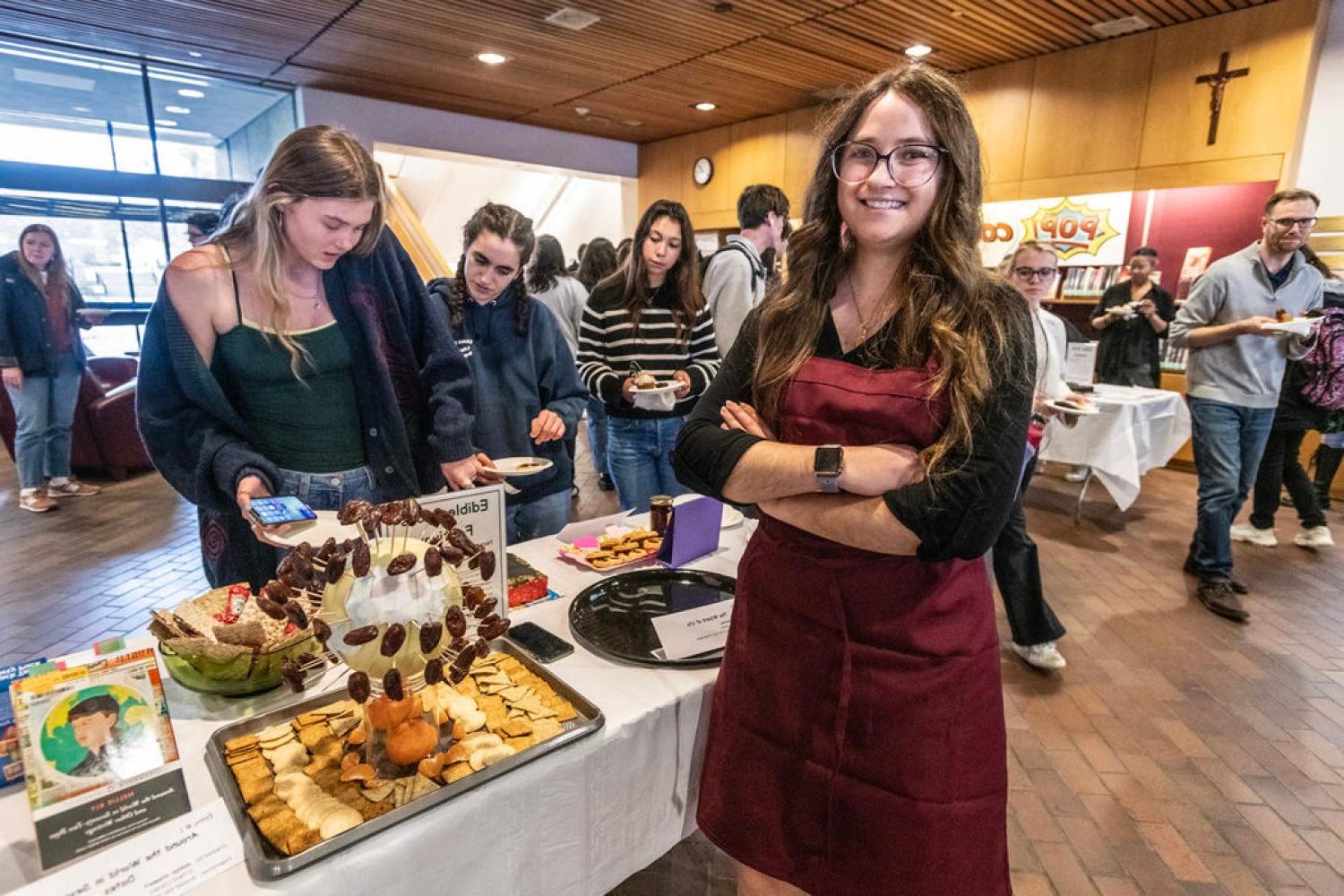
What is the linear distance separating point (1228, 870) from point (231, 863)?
2.20 meters

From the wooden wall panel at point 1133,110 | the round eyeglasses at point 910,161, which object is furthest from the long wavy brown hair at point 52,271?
the round eyeglasses at point 910,161

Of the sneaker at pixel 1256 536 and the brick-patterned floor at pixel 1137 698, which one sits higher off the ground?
the sneaker at pixel 1256 536

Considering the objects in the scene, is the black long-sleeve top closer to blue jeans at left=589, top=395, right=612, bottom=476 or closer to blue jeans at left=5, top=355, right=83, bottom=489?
blue jeans at left=589, top=395, right=612, bottom=476

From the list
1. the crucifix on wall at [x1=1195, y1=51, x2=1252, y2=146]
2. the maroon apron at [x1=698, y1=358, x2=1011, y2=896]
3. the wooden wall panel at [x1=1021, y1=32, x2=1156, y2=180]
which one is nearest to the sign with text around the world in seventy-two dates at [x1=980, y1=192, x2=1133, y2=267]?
the wooden wall panel at [x1=1021, y1=32, x2=1156, y2=180]

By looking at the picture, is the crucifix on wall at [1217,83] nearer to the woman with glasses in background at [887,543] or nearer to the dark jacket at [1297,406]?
the dark jacket at [1297,406]

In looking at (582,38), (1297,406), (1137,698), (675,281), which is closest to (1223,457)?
(1297,406)

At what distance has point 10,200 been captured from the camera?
19.5ft

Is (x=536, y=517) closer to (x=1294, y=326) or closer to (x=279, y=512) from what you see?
(x=279, y=512)

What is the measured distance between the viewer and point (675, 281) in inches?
98.6

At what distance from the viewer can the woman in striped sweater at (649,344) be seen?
2.43 meters

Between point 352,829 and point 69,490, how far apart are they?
5509 millimetres

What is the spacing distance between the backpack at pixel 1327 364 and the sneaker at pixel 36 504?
689 cm

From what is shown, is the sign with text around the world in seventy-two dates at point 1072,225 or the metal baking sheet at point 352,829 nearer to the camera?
the metal baking sheet at point 352,829

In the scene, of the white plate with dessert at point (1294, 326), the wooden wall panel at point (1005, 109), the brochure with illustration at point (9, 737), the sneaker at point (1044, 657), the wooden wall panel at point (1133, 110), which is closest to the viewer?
the brochure with illustration at point (9, 737)
